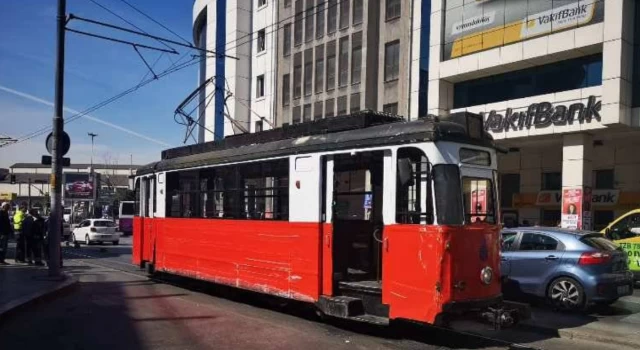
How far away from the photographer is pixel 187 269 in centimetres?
1341

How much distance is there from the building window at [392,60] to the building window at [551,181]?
8701mm

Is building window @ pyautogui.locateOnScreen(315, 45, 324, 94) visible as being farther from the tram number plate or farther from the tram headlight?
the tram headlight

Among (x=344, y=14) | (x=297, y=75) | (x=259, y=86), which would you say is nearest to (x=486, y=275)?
(x=344, y=14)

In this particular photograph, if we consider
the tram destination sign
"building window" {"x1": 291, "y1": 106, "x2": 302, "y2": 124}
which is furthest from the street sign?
"building window" {"x1": 291, "y1": 106, "x2": 302, "y2": 124}

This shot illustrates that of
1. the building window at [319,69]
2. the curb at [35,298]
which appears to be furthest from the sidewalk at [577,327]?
the building window at [319,69]

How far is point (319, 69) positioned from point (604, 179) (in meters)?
17.0

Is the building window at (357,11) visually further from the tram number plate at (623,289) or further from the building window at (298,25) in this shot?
the tram number plate at (623,289)

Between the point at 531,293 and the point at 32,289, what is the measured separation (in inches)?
381

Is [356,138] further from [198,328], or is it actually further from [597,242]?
[597,242]

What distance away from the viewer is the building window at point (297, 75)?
3800cm

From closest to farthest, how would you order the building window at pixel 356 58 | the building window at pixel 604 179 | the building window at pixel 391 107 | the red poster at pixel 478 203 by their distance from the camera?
the red poster at pixel 478 203, the building window at pixel 604 179, the building window at pixel 391 107, the building window at pixel 356 58

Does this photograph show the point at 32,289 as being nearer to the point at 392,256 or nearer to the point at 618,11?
the point at 392,256

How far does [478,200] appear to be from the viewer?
28.2 ft

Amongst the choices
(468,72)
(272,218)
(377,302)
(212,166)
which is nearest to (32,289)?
(212,166)
